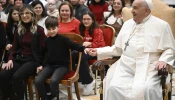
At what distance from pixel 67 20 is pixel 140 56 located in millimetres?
2007

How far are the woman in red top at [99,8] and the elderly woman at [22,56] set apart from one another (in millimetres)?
2599

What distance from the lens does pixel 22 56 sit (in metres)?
4.91

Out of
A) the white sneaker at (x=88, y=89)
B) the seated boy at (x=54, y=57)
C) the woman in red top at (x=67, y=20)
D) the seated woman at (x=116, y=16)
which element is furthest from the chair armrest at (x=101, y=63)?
the seated woman at (x=116, y=16)

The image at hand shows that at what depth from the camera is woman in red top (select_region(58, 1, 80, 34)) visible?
5598 mm

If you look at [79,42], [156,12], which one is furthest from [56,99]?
[156,12]

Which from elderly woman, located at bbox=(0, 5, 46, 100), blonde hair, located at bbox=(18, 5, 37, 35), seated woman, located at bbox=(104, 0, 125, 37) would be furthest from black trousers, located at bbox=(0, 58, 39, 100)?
seated woman, located at bbox=(104, 0, 125, 37)

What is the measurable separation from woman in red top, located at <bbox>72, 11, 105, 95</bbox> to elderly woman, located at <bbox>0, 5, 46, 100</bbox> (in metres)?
0.77

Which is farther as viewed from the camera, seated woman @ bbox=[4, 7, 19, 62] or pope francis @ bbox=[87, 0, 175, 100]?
seated woman @ bbox=[4, 7, 19, 62]

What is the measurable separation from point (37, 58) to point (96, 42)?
103cm

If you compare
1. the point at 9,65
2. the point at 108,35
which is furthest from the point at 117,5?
the point at 9,65

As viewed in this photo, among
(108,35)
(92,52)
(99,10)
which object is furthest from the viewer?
(99,10)

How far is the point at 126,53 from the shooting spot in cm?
411

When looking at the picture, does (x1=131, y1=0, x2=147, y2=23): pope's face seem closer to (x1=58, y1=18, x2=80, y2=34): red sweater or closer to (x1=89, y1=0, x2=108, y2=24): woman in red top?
(x1=58, y1=18, x2=80, y2=34): red sweater

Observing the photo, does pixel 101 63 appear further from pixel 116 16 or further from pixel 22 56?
pixel 116 16
